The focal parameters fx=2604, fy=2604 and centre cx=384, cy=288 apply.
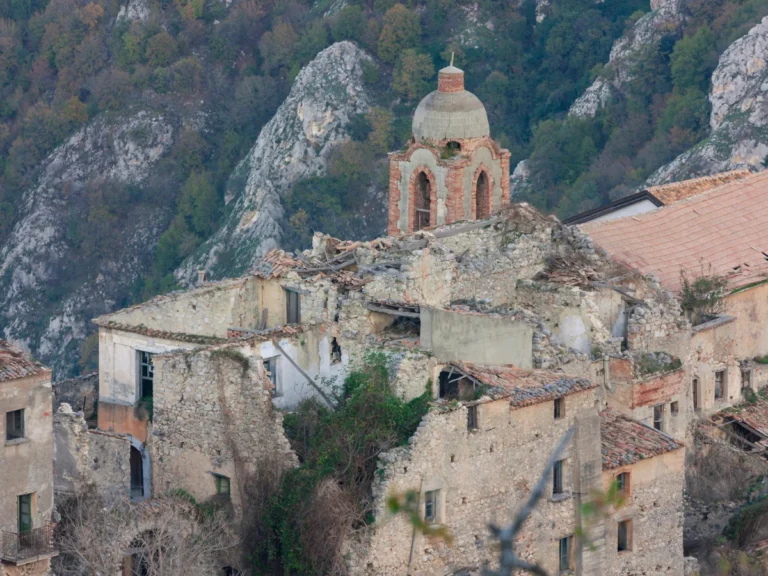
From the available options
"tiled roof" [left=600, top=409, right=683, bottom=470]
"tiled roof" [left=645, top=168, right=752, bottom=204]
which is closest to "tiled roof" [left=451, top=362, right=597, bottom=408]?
"tiled roof" [left=600, top=409, right=683, bottom=470]

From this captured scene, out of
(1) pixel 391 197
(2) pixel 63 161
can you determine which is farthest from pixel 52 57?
(1) pixel 391 197

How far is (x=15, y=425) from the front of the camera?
41.1 metres

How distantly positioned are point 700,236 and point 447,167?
27.3 feet

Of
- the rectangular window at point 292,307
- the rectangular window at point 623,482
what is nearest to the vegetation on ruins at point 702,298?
the rectangular window at point 623,482

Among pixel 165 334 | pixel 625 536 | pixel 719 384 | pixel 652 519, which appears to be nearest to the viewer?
pixel 625 536

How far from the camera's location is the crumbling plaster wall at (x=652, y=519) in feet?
150

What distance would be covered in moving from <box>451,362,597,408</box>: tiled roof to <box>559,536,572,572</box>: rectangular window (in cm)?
259

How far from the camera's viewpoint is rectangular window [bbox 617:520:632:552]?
4591cm

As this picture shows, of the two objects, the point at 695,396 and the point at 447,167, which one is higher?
the point at 447,167

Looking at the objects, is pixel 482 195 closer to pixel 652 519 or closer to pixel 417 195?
pixel 417 195

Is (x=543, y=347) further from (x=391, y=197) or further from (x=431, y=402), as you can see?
(x=391, y=197)

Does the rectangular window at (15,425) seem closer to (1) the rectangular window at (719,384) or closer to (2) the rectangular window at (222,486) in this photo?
(2) the rectangular window at (222,486)

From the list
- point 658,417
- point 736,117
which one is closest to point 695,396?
point 658,417

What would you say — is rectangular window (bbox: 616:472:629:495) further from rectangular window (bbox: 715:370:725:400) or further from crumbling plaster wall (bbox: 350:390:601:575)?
rectangular window (bbox: 715:370:725:400)
